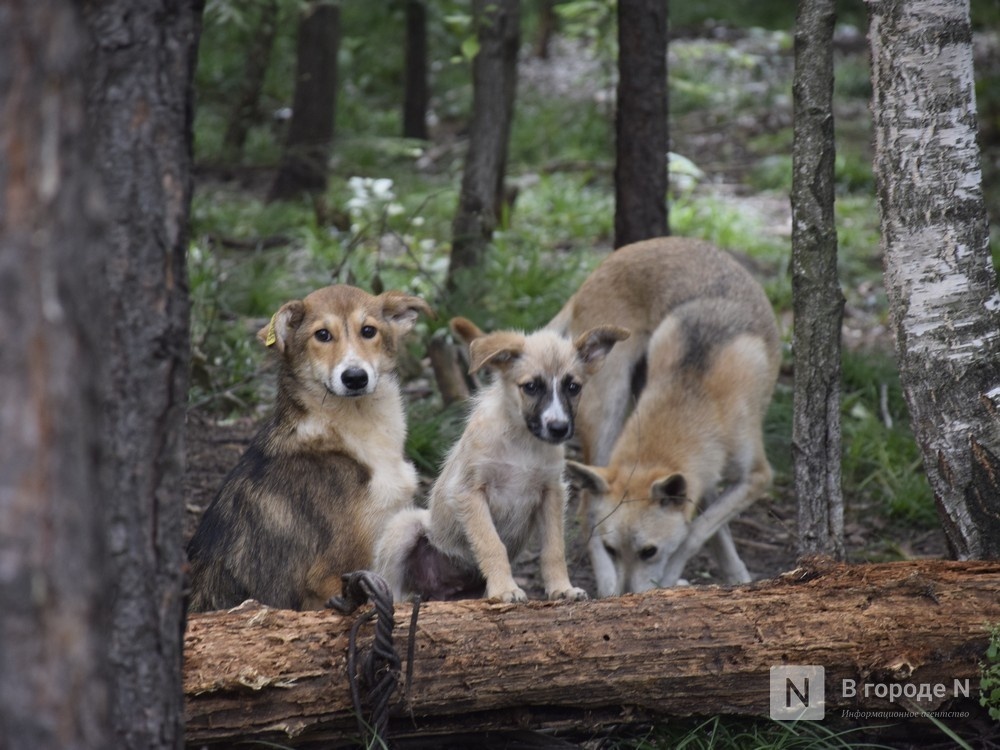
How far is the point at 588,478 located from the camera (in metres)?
6.09

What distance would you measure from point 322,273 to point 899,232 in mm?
6007

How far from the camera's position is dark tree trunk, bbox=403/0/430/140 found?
14.4 meters

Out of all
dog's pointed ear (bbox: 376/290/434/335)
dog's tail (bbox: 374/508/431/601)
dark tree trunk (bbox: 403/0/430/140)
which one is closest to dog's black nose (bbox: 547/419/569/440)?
dog's tail (bbox: 374/508/431/601)

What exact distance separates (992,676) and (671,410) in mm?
3175

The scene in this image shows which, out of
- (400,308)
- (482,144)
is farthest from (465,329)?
(482,144)

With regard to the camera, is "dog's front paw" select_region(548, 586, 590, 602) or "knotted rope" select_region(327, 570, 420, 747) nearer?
"knotted rope" select_region(327, 570, 420, 747)

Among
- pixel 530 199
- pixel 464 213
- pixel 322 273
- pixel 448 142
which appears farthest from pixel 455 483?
pixel 448 142

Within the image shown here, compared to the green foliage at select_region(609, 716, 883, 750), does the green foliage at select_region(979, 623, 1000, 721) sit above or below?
above

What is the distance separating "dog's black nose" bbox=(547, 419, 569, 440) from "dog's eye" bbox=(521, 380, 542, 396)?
24 centimetres

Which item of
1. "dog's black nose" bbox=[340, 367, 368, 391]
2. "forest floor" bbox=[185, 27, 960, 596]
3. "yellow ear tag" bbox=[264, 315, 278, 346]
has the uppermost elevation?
"yellow ear tag" bbox=[264, 315, 278, 346]

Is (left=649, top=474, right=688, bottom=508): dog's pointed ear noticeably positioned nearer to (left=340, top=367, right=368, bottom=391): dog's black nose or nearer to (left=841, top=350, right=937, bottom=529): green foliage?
(left=841, top=350, right=937, bottom=529): green foliage

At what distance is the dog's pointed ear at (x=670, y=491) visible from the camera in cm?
599

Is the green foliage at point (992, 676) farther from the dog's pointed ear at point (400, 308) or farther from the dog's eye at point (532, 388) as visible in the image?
the dog's pointed ear at point (400, 308)

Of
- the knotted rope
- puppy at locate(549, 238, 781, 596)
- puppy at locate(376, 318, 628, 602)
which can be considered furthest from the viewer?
puppy at locate(549, 238, 781, 596)
